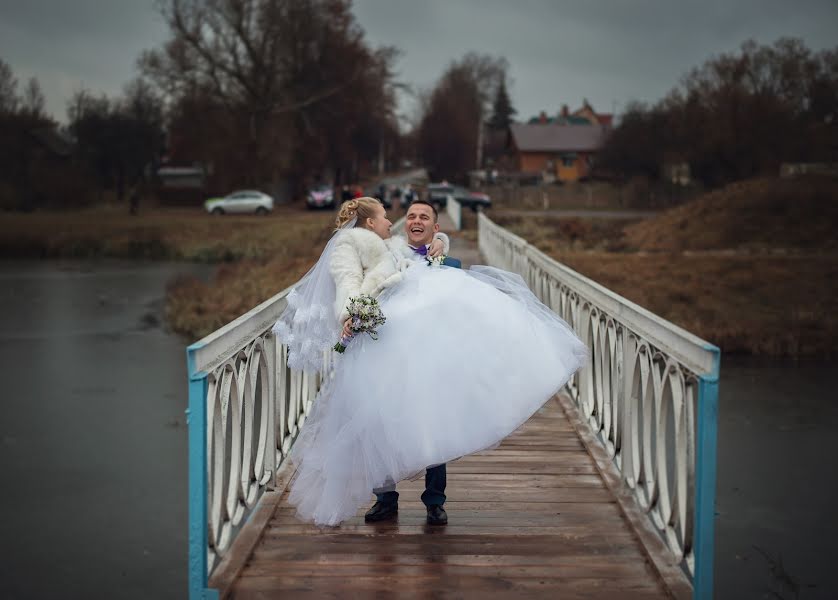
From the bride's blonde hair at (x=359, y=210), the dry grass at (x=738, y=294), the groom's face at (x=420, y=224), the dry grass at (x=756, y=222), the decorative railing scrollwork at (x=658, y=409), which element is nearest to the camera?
the decorative railing scrollwork at (x=658, y=409)

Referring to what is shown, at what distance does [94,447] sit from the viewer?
14031 millimetres

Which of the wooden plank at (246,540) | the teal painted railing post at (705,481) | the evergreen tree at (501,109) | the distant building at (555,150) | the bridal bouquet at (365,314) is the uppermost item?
the evergreen tree at (501,109)

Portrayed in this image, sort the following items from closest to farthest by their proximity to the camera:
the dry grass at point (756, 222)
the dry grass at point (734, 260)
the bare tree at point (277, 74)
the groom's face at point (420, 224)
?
1. the groom's face at point (420, 224)
2. the dry grass at point (734, 260)
3. the dry grass at point (756, 222)
4. the bare tree at point (277, 74)

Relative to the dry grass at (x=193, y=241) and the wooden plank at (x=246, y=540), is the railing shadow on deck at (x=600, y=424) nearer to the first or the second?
the wooden plank at (x=246, y=540)

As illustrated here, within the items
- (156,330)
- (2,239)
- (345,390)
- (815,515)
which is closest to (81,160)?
(2,239)

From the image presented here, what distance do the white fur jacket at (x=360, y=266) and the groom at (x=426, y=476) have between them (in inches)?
8.7

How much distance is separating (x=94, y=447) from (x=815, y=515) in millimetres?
10202

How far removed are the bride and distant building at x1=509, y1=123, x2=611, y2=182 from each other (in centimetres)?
7704

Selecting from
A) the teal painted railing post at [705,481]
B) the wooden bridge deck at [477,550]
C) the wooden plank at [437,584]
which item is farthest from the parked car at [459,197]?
the teal painted railing post at [705,481]

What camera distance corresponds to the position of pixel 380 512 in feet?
14.2

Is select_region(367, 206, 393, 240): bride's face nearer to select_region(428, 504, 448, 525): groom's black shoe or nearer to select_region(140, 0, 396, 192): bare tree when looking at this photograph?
select_region(428, 504, 448, 525): groom's black shoe

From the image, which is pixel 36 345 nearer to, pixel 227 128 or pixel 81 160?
pixel 227 128

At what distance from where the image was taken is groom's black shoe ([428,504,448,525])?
4273mm

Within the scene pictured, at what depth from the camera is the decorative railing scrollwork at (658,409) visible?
321 centimetres
